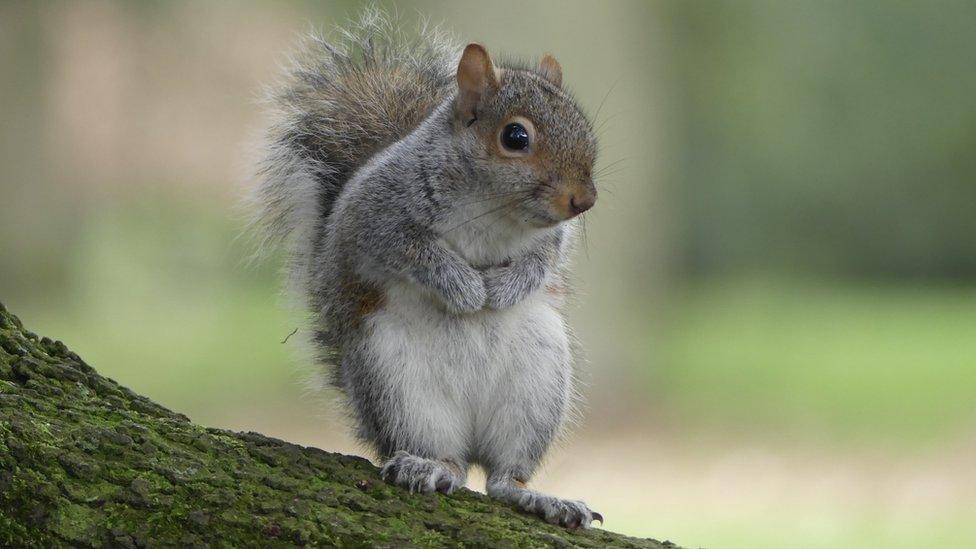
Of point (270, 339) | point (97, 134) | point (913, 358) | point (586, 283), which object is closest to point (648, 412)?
point (586, 283)

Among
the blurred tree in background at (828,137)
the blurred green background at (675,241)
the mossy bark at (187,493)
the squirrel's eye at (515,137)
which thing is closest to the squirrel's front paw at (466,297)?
the squirrel's eye at (515,137)

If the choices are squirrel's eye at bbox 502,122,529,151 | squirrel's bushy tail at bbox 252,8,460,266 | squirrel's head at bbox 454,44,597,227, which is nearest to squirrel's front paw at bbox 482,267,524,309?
squirrel's head at bbox 454,44,597,227

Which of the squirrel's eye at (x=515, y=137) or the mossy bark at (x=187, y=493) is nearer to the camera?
the mossy bark at (x=187, y=493)

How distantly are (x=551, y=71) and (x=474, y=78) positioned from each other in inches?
10.3

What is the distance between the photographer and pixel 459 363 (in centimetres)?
232

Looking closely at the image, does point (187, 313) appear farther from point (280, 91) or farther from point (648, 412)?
point (280, 91)

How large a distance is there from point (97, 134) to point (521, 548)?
29.5 ft

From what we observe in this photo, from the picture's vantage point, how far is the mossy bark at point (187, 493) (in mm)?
1786

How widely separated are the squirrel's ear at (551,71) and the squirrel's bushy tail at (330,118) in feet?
1.09

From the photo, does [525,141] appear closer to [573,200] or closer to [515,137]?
[515,137]

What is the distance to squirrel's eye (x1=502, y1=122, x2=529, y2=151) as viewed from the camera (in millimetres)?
2342

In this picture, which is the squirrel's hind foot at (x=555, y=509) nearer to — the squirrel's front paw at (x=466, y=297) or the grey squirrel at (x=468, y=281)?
the grey squirrel at (x=468, y=281)

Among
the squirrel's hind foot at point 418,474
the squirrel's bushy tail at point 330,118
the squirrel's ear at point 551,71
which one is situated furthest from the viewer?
the squirrel's bushy tail at point 330,118

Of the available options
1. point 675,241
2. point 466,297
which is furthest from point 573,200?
point 675,241
